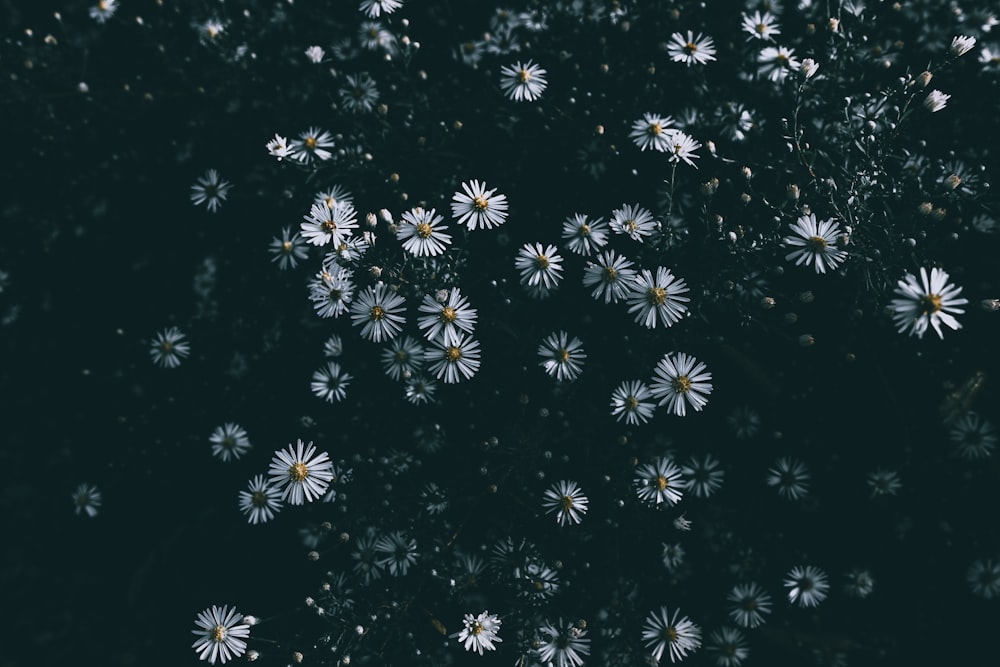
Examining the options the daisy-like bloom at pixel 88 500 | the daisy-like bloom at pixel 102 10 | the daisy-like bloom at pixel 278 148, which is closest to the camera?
the daisy-like bloom at pixel 278 148

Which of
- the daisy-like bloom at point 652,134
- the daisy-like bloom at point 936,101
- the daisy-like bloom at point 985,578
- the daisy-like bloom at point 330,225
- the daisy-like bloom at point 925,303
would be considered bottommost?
the daisy-like bloom at point 985,578

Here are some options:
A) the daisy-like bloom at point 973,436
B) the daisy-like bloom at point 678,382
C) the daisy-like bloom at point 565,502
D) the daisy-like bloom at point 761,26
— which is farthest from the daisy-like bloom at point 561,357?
the daisy-like bloom at point 761,26

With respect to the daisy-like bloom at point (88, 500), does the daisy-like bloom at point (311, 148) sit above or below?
above

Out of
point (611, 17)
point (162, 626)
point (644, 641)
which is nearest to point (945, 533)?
point (644, 641)

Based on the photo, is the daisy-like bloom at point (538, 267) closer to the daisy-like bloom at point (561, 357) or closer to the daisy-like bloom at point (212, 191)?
the daisy-like bloom at point (561, 357)

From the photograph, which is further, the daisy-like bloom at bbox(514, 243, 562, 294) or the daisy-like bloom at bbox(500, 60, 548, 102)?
the daisy-like bloom at bbox(500, 60, 548, 102)

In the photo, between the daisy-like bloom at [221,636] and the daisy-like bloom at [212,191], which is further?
the daisy-like bloom at [212,191]

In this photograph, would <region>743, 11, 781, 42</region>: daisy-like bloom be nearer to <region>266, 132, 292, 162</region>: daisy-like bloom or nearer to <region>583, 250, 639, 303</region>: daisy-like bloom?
<region>583, 250, 639, 303</region>: daisy-like bloom

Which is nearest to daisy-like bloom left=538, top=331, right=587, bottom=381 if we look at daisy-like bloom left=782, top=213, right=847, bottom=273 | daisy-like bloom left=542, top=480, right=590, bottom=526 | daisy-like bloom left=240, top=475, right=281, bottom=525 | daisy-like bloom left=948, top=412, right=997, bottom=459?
daisy-like bloom left=542, top=480, right=590, bottom=526
